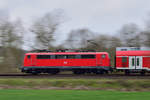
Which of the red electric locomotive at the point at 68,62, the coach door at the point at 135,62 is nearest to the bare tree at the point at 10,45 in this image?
the red electric locomotive at the point at 68,62

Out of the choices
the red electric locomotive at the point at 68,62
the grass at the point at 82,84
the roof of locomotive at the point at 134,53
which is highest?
the roof of locomotive at the point at 134,53

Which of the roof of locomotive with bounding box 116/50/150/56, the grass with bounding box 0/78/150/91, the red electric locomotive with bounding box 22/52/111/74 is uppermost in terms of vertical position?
the roof of locomotive with bounding box 116/50/150/56

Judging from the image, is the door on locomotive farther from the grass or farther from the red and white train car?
the red and white train car

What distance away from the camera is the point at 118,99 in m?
10.2

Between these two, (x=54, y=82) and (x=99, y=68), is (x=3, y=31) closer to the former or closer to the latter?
(x=99, y=68)

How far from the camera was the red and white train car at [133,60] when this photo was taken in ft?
85.8

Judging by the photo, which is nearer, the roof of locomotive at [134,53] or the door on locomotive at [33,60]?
the roof of locomotive at [134,53]

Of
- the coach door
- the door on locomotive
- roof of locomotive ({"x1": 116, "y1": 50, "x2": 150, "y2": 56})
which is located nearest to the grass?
the coach door

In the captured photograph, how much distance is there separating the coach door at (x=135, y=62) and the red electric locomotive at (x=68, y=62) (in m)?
2.81

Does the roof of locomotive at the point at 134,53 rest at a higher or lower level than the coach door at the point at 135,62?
higher

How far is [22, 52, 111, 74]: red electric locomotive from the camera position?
27561mm

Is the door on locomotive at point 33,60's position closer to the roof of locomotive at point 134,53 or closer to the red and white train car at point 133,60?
the red and white train car at point 133,60

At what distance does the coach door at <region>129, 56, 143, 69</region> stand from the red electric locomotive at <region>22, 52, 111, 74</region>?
281 centimetres

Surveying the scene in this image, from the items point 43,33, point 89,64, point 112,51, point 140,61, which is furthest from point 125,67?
→ point 43,33
